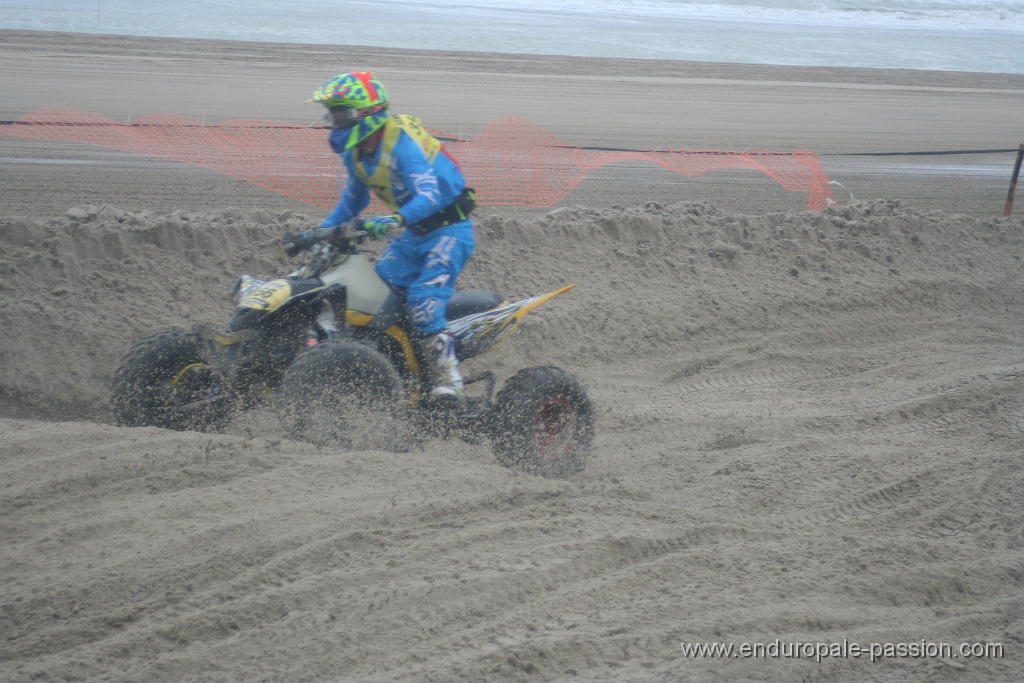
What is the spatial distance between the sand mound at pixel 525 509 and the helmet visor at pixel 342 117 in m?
1.74

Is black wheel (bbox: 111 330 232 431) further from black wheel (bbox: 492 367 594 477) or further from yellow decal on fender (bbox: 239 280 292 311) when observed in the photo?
black wheel (bbox: 492 367 594 477)

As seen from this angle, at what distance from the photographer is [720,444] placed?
5.56 meters

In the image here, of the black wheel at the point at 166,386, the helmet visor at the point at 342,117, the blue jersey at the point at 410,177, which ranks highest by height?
the helmet visor at the point at 342,117

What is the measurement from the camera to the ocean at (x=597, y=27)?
2505 cm

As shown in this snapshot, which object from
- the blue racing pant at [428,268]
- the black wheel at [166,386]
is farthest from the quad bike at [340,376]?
the blue racing pant at [428,268]

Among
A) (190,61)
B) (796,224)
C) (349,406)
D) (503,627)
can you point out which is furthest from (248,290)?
(190,61)

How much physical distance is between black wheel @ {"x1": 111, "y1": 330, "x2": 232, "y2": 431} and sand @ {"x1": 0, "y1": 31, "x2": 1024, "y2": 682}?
25cm

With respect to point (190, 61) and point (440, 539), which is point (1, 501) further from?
point (190, 61)

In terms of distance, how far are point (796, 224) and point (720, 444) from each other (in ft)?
14.4

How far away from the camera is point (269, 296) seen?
14.6 feet

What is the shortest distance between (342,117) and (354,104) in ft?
0.34

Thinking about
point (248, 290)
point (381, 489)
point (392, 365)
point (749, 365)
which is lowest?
point (749, 365)

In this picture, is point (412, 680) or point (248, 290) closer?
point (412, 680)

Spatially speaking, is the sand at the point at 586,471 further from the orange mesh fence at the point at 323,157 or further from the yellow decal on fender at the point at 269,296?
the yellow decal on fender at the point at 269,296
